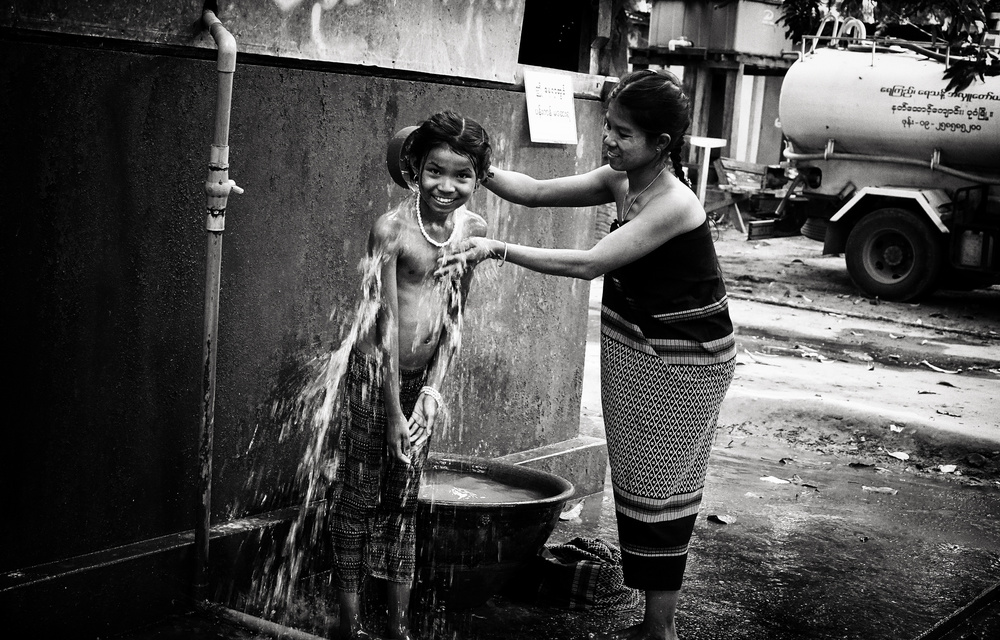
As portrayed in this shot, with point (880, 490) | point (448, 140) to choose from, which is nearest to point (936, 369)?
point (880, 490)

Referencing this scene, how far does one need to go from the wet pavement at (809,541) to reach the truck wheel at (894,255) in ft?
19.6

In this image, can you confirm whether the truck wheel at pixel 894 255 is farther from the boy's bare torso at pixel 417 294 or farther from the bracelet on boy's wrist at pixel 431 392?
the bracelet on boy's wrist at pixel 431 392

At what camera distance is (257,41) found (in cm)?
359

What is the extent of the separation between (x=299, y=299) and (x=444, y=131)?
994 mm

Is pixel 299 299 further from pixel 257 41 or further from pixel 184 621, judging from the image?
pixel 184 621

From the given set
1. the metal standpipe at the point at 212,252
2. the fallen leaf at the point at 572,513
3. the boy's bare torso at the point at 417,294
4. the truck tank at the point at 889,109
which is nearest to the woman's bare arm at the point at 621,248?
the boy's bare torso at the point at 417,294

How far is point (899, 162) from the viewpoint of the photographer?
12.8 meters

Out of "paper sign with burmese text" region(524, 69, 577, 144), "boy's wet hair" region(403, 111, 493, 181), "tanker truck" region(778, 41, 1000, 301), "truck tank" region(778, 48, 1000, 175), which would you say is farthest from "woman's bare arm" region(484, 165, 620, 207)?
"truck tank" region(778, 48, 1000, 175)

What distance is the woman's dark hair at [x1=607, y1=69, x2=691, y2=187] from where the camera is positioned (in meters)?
3.32

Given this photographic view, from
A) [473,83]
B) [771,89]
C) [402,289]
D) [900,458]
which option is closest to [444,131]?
[402,289]

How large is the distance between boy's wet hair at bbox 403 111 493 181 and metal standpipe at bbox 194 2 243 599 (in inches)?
21.0

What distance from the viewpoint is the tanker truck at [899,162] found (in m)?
12.0

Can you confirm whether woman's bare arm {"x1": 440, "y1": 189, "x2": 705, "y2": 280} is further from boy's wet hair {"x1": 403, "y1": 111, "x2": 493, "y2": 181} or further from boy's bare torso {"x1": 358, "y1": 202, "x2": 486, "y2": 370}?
boy's wet hair {"x1": 403, "y1": 111, "x2": 493, "y2": 181}

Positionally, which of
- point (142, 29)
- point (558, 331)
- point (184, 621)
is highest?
point (142, 29)
